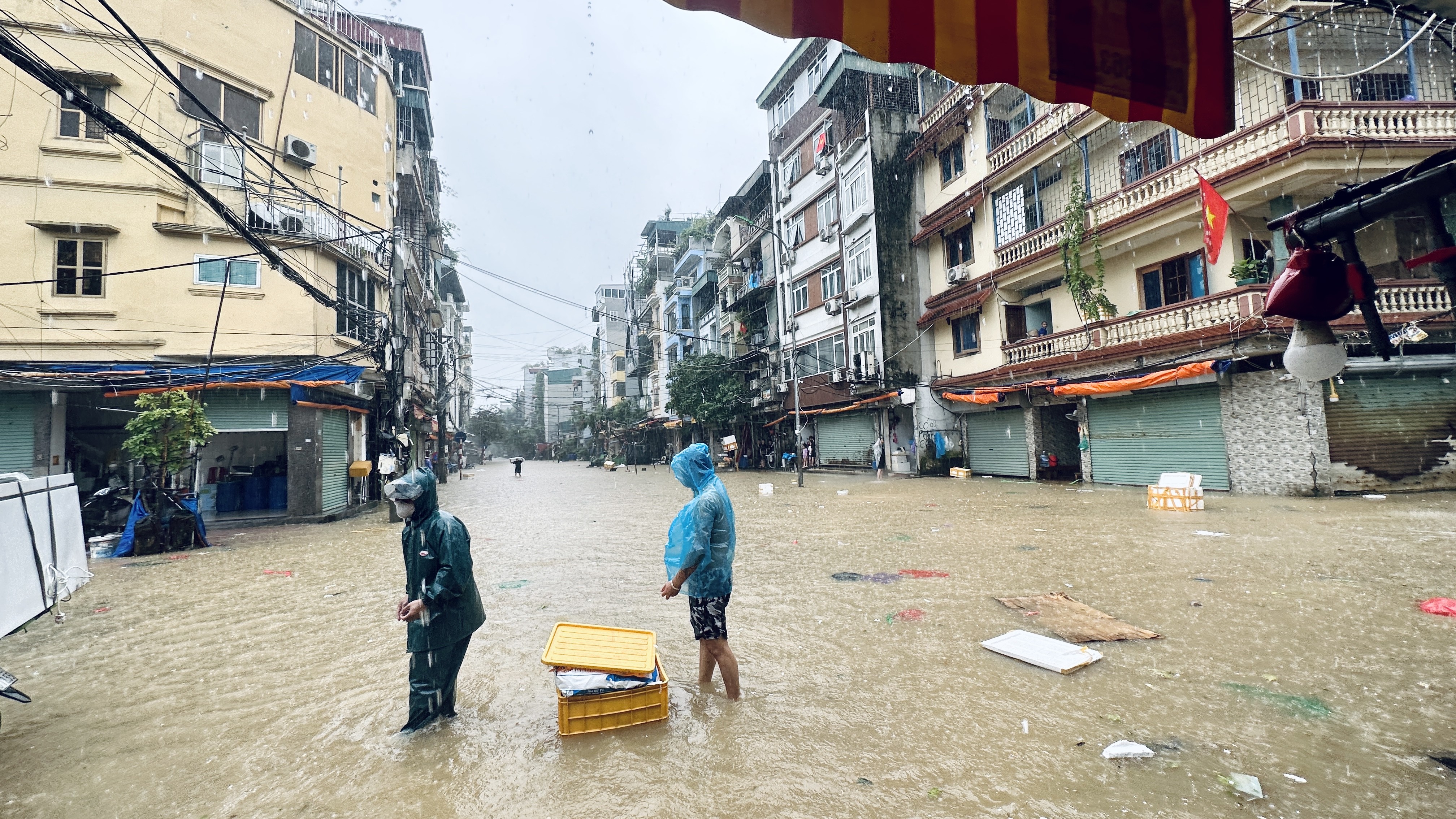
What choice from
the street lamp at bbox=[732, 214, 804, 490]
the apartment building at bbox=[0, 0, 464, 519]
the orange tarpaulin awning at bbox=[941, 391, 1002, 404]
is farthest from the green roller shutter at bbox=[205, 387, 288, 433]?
the orange tarpaulin awning at bbox=[941, 391, 1002, 404]

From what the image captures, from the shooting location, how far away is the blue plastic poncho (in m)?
4.20

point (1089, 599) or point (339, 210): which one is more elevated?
point (339, 210)

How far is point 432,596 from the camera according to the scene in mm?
3871

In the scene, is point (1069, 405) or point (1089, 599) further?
point (1069, 405)

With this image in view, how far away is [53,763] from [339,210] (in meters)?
16.1

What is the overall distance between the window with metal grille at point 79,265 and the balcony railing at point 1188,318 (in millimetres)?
23391

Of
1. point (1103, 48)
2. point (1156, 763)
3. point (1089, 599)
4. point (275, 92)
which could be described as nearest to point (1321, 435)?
point (1089, 599)

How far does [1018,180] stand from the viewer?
65.5 ft

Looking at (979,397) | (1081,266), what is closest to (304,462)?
(979,397)

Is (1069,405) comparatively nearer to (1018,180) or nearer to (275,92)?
(1018,180)

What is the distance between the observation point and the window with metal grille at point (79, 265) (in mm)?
14562

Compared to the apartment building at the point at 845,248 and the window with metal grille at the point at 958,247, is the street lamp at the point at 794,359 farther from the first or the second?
the window with metal grille at the point at 958,247

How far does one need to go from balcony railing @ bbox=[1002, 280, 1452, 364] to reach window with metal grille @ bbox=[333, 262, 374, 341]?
1919cm

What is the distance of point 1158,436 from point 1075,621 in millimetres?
12798
